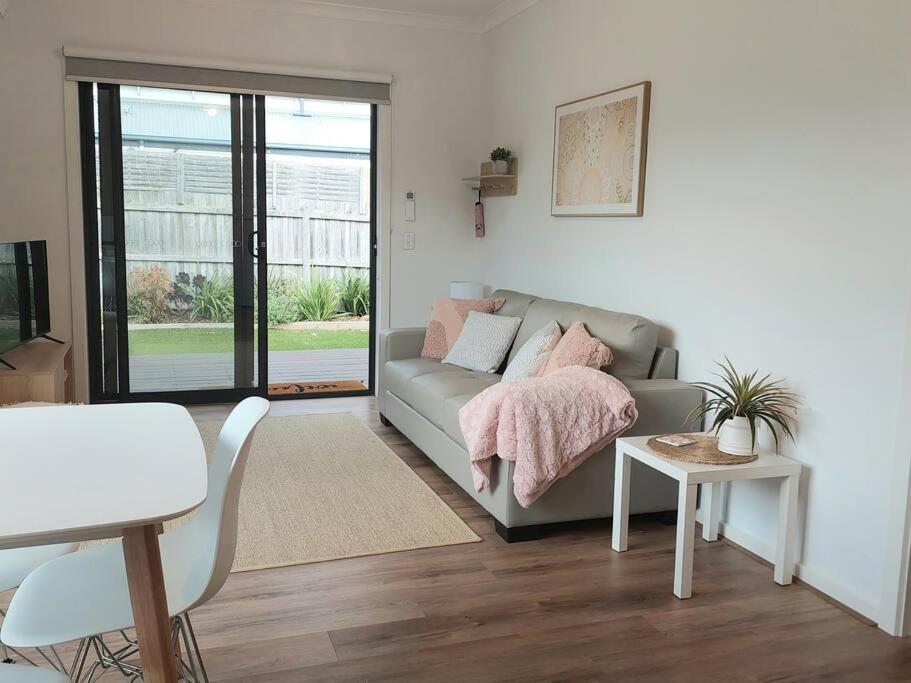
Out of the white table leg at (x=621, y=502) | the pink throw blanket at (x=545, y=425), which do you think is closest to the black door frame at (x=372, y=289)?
the pink throw blanket at (x=545, y=425)

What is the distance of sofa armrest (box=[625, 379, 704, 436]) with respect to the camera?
3375mm

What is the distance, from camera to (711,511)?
3363mm

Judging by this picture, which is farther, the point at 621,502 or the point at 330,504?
the point at 330,504

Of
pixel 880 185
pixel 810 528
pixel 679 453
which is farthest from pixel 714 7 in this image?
pixel 810 528

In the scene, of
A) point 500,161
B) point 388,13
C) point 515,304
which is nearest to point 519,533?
point 515,304

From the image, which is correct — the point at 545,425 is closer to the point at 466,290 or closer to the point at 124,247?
the point at 466,290

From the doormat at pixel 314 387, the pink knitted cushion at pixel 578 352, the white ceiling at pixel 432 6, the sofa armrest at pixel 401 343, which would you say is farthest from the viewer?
the doormat at pixel 314 387

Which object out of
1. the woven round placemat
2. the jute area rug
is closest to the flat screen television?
the jute area rug

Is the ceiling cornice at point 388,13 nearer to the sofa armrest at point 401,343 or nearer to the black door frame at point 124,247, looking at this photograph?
the black door frame at point 124,247

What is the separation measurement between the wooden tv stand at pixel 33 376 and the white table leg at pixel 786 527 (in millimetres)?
3269

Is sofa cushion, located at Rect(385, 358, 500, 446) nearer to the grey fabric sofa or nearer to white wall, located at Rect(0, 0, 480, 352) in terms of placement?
the grey fabric sofa

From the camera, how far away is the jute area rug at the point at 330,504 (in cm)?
321

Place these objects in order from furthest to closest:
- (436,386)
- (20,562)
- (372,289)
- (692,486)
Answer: (372,289) → (436,386) → (692,486) → (20,562)

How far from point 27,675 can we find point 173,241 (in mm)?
4349
